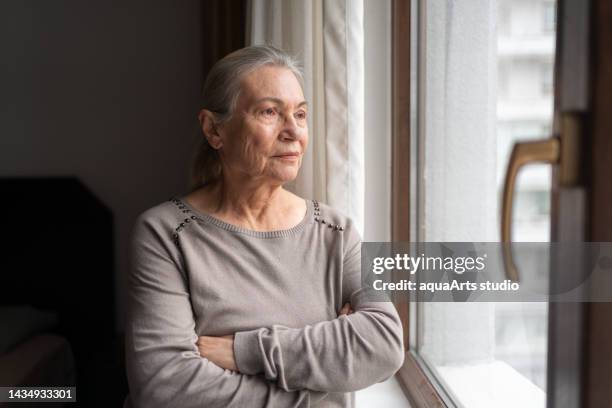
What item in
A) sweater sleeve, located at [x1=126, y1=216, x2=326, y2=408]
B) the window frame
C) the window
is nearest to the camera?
the window

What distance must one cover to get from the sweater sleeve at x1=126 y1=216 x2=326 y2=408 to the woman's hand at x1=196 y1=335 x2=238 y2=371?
1 cm

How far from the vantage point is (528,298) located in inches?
32.5

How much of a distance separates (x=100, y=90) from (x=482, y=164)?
1789 mm

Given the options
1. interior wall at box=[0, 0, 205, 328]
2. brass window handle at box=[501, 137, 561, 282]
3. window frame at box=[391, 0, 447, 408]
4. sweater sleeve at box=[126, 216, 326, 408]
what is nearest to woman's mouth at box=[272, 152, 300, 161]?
sweater sleeve at box=[126, 216, 326, 408]

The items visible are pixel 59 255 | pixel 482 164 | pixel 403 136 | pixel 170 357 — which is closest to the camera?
pixel 170 357

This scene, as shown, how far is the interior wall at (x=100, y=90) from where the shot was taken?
7.66 feet

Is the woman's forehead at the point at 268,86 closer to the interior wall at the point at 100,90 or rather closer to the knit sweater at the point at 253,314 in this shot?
the knit sweater at the point at 253,314

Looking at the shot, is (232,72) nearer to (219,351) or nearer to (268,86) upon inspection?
(268,86)

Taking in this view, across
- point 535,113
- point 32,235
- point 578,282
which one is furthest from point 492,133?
point 32,235

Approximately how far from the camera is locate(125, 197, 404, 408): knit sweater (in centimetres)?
98

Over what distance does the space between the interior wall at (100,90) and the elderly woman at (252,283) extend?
132 cm

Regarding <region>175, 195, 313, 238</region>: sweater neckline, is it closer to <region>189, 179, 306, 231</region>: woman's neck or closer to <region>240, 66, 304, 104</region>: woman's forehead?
<region>189, 179, 306, 231</region>: woman's neck

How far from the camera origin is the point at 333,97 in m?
1.21

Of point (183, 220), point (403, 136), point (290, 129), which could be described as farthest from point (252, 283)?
point (403, 136)
